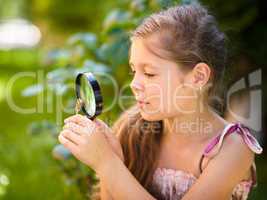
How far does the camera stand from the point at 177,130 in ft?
6.54

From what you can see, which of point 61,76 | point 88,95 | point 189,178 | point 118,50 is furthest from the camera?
point 61,76

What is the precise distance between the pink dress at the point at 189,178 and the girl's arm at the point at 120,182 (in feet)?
0.51

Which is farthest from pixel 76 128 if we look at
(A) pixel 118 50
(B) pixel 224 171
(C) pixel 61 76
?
(C) pixel 61 76

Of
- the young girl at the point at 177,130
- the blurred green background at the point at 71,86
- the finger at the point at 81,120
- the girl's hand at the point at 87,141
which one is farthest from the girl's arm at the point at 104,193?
the blurred green background at the point at 71,86

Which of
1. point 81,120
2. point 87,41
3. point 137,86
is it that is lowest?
point 81,120

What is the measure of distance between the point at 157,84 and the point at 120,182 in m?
0.32

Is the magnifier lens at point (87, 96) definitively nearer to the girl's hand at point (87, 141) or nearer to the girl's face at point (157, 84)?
the girl's hand at point (87, 141)

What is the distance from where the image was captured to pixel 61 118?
3.32 metres

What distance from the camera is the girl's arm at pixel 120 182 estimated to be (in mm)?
1795

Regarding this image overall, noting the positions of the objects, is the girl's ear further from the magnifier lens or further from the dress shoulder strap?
the magnifier lens

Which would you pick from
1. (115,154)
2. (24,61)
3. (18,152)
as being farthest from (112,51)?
(24,61)

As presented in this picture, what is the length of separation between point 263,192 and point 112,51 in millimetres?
1161

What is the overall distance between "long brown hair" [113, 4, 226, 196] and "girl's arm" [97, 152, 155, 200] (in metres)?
0.20

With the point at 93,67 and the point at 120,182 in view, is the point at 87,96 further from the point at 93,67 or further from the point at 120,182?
the point at 93,67
